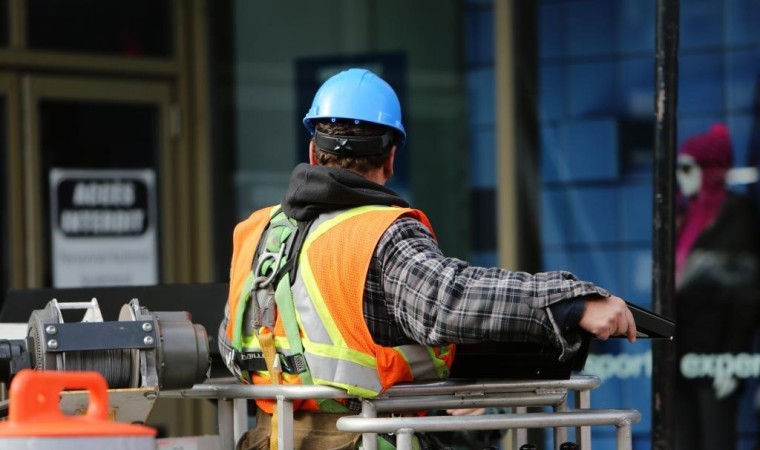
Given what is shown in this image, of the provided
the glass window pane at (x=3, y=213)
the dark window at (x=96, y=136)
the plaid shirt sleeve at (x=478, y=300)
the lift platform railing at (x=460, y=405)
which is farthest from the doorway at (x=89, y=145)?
the plaid shirt sleeve at (x=478, y=300)

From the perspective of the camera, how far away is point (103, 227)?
26.6 feet

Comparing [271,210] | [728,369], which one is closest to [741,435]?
[728,369]

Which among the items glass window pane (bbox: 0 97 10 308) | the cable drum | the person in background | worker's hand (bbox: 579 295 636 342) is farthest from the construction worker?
glass window pane (bbox: 0 97 10 308)

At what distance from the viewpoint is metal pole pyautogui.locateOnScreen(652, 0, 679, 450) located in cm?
404

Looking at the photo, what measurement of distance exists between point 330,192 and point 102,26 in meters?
4.83

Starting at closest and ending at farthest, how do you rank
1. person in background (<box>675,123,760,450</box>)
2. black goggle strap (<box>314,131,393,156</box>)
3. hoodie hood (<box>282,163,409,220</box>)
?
hoodie hood (<box>282,163,409,220</box>) < black goggle strap (<box>314,131,393,156</box>) < person in background (<box>675,123,760,450</box>)

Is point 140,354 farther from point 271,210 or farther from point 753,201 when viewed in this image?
point 753,201

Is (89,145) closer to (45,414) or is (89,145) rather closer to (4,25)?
(4,25)

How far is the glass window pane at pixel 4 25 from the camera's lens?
770 centimetres

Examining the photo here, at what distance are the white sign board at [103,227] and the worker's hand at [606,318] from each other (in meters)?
5.17

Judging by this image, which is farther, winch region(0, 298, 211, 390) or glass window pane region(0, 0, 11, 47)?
glass window pane region(0, 0, 11, 47)

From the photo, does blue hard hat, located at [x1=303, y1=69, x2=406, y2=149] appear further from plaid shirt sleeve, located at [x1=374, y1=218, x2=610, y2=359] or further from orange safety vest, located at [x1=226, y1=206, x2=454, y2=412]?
plaid shirt sleeve, located at [x1=374, y1=218, x2=610, y2=359]

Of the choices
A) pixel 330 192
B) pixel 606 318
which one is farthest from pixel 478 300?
pixel 330 192

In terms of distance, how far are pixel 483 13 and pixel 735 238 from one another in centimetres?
180
